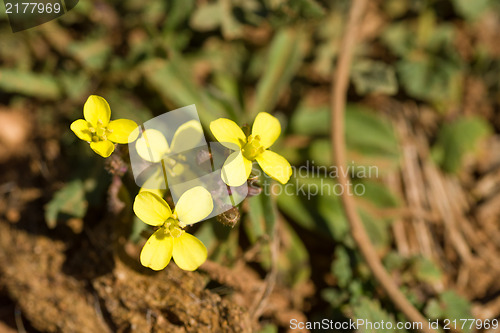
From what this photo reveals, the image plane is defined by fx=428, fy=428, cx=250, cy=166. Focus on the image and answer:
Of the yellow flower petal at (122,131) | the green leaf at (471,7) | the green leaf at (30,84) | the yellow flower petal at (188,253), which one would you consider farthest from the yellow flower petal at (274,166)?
A: the green leaf at (471,7)

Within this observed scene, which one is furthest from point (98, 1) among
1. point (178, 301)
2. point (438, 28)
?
point (438, 28)

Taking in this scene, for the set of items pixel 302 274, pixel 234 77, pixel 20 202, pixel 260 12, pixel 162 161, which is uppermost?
pixel 260 12

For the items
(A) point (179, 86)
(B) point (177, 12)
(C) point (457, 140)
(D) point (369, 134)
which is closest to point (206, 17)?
(B) point (177, 12)

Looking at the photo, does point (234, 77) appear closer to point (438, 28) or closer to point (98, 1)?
point (98, 1)

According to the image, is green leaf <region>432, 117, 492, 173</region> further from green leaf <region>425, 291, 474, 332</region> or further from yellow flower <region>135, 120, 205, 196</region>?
yellow flower <region>135, 120, 205, 196</region>

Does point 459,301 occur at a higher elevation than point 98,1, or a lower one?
lower
